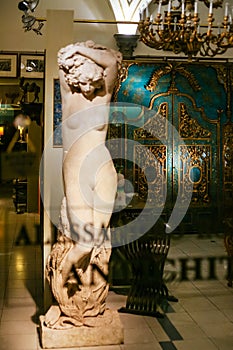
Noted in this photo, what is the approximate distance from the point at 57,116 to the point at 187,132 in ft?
12.1

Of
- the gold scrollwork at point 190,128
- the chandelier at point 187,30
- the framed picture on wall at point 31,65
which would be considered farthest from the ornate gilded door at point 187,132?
the chandelier at point 187,30

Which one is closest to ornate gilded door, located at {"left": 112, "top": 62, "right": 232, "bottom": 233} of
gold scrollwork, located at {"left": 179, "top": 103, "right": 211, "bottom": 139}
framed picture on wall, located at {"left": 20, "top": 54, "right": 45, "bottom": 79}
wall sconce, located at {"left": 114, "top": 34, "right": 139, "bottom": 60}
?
gold scrollwork, located at {"left": 179, "top": 103, "right": 211, "bottom": 139}

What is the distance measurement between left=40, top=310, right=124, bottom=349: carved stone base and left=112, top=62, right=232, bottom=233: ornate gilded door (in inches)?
148

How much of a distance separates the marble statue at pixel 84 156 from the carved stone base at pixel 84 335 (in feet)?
0.17

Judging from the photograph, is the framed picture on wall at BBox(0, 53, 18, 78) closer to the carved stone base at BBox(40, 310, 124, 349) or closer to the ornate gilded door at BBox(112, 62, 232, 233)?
the ornate gilded door at BBox(112, 62, 232, 233)

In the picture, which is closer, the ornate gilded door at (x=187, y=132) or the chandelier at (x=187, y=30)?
the chandelier at (x=187, y=30)

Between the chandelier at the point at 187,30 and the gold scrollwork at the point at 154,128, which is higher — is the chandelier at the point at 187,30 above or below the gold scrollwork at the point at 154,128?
above

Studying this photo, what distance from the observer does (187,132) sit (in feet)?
24.1

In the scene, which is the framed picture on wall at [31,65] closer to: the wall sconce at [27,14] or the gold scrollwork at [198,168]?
the wall sconce at [27,14]

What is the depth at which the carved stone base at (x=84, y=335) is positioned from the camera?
3.37 meters

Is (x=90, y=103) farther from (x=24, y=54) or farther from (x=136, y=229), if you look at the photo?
(x=24, y=54)

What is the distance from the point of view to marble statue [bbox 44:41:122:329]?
3.16 m

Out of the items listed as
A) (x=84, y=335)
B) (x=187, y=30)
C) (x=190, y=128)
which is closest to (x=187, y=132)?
(x=190, y=128)

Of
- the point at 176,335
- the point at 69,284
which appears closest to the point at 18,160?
the point at 69,284
